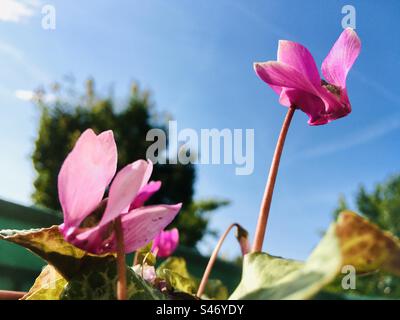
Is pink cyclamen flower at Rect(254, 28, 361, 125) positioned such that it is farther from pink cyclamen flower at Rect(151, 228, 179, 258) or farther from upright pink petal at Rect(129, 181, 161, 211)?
pink cyclamen flower at Rect(151, 228, 179, 258)

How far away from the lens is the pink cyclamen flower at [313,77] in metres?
0.31

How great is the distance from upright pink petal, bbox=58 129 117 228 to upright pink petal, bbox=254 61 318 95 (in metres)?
0.10

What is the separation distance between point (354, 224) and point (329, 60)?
6.9 inches

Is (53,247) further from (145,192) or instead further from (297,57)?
(297,57)

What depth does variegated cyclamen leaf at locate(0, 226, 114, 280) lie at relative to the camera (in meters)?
0.29

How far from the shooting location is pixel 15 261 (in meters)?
2.56

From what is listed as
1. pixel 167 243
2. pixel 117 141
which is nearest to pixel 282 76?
pixel 167 243

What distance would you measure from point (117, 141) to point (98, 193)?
12.0 metres

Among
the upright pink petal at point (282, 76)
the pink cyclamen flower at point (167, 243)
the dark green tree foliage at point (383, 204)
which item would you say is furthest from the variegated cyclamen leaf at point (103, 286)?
the dark green tree foliage at point (383, 204)

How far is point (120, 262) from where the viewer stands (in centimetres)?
25

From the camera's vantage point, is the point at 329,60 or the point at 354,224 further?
the point at 329,60

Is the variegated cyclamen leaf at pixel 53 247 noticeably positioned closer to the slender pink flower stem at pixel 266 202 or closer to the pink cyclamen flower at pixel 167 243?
the slender pink flower stem at pixel 266 202
